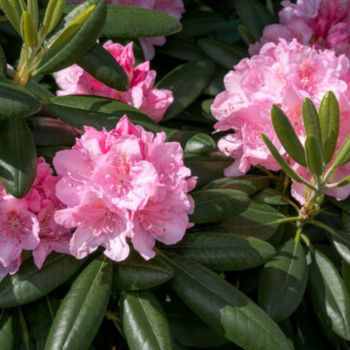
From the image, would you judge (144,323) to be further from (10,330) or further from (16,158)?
(16,158)

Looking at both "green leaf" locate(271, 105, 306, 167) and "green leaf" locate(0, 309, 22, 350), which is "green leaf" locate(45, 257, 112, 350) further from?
"green leaf" locate(271, 105, 306, 167)

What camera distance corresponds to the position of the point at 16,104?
1.02m

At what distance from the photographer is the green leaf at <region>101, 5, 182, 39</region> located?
1301 mm

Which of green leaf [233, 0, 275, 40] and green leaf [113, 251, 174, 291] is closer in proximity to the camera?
green leaf [113, 251, 174, 291]

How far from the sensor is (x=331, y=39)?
5.24 ft

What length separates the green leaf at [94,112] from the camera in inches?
47.2

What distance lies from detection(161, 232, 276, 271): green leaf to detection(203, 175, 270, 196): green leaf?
0.16 meters

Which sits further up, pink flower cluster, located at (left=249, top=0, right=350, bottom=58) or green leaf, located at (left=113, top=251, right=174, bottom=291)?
pink flower cluster, located at (left=249, top=0, right=350, bottom=58)

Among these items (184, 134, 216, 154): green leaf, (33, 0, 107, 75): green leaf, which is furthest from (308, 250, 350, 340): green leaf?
(33, 0, 107, 75): green leaf

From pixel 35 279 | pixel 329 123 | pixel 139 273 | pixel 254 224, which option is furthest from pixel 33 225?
pixel 329 123

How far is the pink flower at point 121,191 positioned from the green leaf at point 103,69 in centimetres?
19

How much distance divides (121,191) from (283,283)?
38 cm

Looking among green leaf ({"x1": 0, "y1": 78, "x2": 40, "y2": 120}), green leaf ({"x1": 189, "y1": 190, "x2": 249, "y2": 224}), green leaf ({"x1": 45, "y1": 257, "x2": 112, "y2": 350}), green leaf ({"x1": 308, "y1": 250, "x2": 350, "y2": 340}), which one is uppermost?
green leaf ({"x1": 0, "y1": 78, "x2": 40, "y2": 120})

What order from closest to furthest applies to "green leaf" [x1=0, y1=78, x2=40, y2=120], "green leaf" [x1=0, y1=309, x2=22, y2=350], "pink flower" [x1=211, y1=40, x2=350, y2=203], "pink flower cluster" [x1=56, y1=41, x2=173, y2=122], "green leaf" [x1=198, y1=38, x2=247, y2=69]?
"green leaf" [x1=0, y1=78, x2=40, y2=120] < "green leaf" [x1=0, y1=309, x2=22, y2=350] < "pink flower" [x1=211, y1=40, x2=350, y2=203] < "pink flower cluster" [x1=56, y1=41, x2=173, y2=122] < "green leaf" [x1=198, y1=38, x2=247, y2=69]
